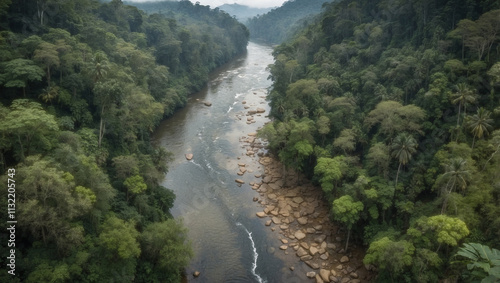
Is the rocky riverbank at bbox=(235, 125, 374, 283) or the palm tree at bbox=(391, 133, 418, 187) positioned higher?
the palm tree at bbox=(391, 133, 418, 187)

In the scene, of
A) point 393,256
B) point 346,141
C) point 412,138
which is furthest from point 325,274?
point 346,141

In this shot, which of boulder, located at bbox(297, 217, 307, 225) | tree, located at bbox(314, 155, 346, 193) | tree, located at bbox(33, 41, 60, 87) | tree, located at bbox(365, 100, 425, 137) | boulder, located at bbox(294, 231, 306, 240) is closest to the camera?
boulder, located at bbox(294, 231, 306, 240)

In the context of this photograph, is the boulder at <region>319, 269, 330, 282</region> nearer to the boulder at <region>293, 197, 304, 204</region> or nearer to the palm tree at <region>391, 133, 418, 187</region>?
the boulder at <region>293, 197, 304, 204</region>

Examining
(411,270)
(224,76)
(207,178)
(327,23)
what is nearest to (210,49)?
(224,76)

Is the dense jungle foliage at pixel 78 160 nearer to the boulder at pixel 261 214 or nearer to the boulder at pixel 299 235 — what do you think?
the boulder at pixel 261 214

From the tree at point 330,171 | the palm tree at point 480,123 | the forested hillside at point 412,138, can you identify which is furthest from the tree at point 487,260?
the palm tree at point 480,123

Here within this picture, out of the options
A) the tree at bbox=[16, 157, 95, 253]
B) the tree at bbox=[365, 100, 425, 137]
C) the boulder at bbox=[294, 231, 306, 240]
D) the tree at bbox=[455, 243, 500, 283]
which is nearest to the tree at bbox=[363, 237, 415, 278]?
the boulder at bbox=[294, 231, 306, 240]
